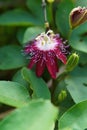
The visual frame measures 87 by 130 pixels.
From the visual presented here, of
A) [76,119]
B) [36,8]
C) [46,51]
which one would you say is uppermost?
[36,8]

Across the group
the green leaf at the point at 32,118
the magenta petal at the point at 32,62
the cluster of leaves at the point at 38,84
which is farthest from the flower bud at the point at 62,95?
the green leaf at the point at 32,118

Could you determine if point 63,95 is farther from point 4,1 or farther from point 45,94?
point 4,1

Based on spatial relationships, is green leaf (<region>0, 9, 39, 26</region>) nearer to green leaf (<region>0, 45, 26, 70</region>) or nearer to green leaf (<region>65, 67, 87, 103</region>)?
green leaf (<region>0, 45, 26, 70</region>)

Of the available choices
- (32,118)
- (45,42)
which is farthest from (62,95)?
(32,118)

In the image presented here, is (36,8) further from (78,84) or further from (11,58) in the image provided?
(78,84)

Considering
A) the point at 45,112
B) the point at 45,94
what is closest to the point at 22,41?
the point at 45,94

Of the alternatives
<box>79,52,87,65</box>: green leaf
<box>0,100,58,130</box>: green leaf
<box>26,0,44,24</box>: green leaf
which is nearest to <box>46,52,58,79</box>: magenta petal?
<box>79,52,87,65</box>: green leaf
